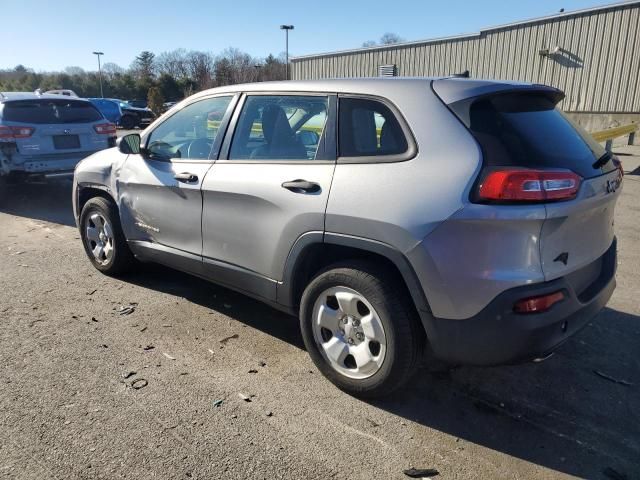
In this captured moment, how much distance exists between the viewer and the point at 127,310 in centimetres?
424

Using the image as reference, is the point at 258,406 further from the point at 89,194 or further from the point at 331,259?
the point at 89,194

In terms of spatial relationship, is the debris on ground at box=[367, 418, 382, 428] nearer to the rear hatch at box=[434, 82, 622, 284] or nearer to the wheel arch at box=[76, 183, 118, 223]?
the rear hatch at box=[434, 82, 622, 284]

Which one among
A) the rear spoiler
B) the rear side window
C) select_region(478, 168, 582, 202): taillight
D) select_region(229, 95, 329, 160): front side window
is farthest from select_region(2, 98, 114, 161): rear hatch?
select_region(478, 168, 582, 202): taillight

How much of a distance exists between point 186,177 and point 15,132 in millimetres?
5537

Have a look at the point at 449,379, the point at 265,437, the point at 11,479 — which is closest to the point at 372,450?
the point at 265,437

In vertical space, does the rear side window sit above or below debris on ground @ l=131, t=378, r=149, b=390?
above

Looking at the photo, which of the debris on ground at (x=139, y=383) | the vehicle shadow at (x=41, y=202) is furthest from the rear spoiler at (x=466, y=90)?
the vehicle shadow at (x=41, y=202)

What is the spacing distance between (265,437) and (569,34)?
2224cm

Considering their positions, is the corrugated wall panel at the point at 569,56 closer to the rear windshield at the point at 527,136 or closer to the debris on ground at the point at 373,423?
the rear windshield at the point at 527,136

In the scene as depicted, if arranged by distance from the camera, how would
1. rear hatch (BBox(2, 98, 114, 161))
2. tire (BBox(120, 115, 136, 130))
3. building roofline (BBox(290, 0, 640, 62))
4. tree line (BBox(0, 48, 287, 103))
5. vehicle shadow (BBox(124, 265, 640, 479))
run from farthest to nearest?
1. tree line (BBox(0, 48, 287, 103))
2. tire (BBox(120, 115, 136, 130))
3. building roofline (BBox(290, 0, 640, 62))
4. rear hatch (BBox(2, 98, 114, 161))
5. vehicle shadow (BBox(124, 265, 640, 479))

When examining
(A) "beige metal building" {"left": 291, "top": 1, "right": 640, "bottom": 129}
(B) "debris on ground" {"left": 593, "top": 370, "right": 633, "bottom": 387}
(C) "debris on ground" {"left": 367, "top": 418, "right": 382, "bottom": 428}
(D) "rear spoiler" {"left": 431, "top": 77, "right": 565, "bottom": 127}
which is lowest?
(C) "debris on ground" {"left": 367, "top": 418, "right": 382, "bottom": 428}

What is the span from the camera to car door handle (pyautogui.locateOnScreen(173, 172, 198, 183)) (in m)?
3.74

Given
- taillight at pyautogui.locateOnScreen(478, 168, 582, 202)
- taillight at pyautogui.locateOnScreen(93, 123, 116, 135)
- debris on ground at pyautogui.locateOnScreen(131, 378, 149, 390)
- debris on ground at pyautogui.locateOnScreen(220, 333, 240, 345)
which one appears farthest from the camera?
taillight at pyautogui.locateOnScreen(93, 123, 116, 135)

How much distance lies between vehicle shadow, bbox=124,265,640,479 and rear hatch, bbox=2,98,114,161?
6129 millimetres
